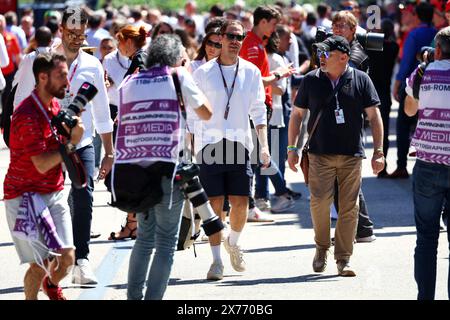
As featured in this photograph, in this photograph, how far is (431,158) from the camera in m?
7.20

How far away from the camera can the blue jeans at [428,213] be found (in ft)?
23.6

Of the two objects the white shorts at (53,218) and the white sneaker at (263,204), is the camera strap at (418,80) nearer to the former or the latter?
the white shorts at (53,218)

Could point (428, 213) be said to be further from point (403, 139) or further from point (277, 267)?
point (403, 139)

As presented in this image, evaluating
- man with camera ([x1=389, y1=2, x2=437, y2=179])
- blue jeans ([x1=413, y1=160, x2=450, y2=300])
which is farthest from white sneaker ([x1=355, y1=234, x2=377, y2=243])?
man with camera ([x1=389, y1=2, x2=437, y2=179])

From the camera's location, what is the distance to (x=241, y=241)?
1045cm

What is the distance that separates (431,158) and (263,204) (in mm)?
5123

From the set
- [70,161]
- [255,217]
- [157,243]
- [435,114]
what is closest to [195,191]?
[157,243]

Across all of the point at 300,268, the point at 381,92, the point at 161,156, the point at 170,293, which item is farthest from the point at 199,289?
the point at 381,92

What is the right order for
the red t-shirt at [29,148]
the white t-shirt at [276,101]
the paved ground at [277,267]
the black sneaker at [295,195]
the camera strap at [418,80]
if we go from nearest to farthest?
the red t-shirt at [29,148], the camera strap at [418,80], the paved ground at [277,267], the white t-shirt at [276,101], the black sneaker at [295,195]

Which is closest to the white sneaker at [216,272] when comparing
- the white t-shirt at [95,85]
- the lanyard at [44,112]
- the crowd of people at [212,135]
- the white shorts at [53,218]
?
the crowd of people at [212,135]

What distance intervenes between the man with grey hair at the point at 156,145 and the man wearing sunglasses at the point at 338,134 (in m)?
1.83
